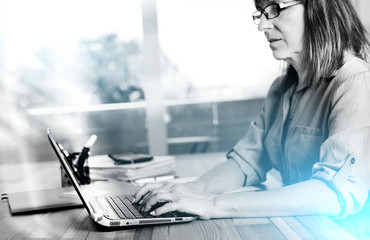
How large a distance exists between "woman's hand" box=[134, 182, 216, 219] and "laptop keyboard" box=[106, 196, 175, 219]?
0.02 metres

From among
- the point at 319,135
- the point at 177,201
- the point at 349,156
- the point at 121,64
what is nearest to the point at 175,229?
the point at 177,201

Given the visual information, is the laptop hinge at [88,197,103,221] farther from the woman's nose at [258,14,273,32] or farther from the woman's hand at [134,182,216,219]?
the woman's nose at [258,14,273,32]

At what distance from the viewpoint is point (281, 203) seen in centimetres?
113

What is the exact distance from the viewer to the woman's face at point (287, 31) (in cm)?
152

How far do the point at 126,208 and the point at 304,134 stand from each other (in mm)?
610

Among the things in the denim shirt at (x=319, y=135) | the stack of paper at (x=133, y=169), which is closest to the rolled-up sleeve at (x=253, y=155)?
the denim shirt at (x=319, y=135)

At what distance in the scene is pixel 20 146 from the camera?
515 centimetres

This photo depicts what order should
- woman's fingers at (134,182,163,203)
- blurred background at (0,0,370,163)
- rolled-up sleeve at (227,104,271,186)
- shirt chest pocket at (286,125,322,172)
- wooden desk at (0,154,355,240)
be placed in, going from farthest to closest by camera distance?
1. blurred background at (0,0,370,163)
2. rolled-up sleeve at (227,104,271,186)
3. shirt chest pocket at (286,125,322,172)
4. woman's fingers at (134,182,163,203)
5. wooden desk at (0,154,355,240)

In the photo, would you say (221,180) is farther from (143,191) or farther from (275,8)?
(275,8)

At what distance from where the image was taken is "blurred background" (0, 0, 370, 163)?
4801mm

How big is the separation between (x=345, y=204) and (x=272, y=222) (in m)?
0.20

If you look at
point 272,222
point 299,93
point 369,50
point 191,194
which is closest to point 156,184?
point 191,194

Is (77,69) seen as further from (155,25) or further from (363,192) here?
(363,192)

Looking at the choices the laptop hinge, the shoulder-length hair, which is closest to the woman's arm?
the laptop hinge
